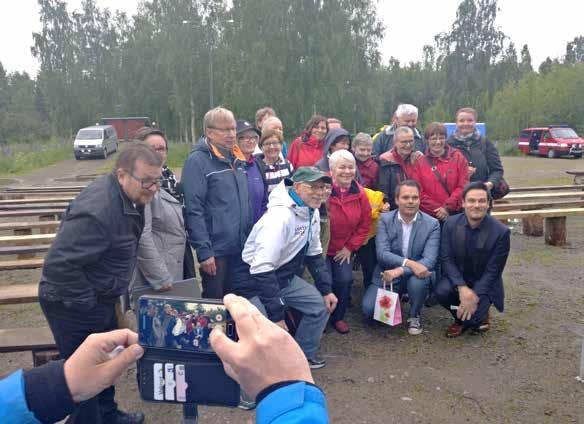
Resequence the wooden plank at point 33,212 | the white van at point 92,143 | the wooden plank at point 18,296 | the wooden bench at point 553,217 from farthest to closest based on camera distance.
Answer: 1. the white van at point 92,143
2. the wooden plank at point 33,212
3. the wooden bench at point 553,217
4. the wooden plank at point 18,296

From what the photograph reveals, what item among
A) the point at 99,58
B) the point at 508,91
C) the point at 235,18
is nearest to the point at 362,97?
the point at 235,18

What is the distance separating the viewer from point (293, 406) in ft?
2.76

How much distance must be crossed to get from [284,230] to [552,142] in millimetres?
24446

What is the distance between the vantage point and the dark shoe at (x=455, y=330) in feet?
14.1

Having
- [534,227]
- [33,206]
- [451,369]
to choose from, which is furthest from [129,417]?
[534,227]

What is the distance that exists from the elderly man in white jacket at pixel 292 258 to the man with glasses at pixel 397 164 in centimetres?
131

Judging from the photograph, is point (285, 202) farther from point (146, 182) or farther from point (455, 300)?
point (455, 300)

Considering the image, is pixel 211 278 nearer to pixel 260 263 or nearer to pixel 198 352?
pixel 260 263

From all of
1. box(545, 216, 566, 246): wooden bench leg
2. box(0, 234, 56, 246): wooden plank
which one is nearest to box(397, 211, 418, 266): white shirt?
box(545, 216, 566, 246): wooden bench leg

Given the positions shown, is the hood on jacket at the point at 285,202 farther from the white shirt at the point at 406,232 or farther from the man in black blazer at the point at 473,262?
the man in black blazer at the point at 473,262

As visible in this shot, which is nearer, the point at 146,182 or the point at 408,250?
the point at 146,182

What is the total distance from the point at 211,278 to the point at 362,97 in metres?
27.3

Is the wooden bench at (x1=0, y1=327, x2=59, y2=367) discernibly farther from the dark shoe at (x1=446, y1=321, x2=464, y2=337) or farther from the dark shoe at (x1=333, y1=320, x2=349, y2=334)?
the dark shoe at (x1=446, y1=321, x2=464, y2=337)

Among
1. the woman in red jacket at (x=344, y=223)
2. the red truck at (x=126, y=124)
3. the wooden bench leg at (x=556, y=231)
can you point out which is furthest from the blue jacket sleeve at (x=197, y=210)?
the red truck at (x=126, y=124)
